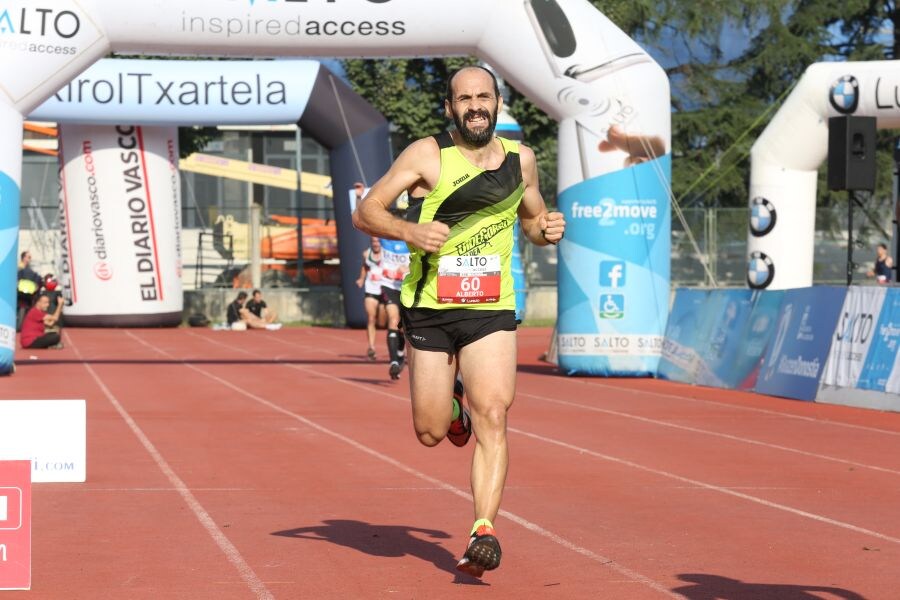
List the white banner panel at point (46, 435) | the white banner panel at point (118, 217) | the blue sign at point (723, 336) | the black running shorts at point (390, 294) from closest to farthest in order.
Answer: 1. the white banner panel at point (46, 435)
2. the blue sign at point (723, 336)
3. the black running shorts at point (390, 294)
4. the white banner panel at point (118, 217)

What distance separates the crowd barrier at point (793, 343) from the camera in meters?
14.7

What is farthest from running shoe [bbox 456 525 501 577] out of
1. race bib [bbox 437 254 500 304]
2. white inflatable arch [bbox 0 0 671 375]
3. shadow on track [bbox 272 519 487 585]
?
white inflatable arch [bbox 0 0 671 375]

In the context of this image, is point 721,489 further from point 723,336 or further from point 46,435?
point 723,336

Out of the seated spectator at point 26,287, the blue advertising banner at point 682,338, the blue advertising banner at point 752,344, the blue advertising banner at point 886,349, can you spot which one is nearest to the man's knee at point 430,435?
the blue advertising banner at point 886,349

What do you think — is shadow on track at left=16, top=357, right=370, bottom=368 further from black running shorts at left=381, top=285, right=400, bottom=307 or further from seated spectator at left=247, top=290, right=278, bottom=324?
seated spectator at left=247, top=290, right=278, bottom=324

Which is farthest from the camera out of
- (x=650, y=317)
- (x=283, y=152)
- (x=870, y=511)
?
(x=283, y=152)

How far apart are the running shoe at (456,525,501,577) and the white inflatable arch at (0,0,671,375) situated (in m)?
12.0

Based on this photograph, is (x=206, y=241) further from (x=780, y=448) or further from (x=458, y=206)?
(x=458, y=206)

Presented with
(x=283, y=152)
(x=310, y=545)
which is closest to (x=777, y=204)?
(x=310, y=545)

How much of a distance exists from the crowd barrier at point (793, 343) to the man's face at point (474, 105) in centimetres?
887

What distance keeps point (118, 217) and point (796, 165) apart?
14.4 meters

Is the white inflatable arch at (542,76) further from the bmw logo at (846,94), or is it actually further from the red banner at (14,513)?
the red banner at (14,513)

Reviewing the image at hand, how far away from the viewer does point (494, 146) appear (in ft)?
21.7

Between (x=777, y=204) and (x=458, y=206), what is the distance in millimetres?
14597
